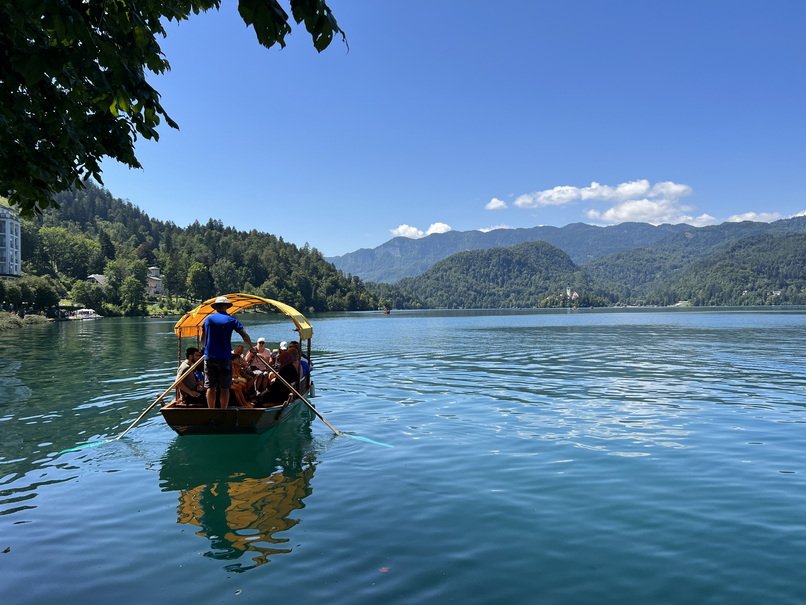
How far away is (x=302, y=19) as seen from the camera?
454cm

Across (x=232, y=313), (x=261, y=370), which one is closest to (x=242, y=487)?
(x=261, y=370)

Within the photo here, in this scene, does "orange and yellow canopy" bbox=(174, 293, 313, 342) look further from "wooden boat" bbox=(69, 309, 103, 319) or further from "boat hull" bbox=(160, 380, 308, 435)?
"wooden boat" bbox=(69, 309, 103, 319)

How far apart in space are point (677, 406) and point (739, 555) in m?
14.3

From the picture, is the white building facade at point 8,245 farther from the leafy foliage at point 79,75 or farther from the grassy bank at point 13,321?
the leafy foliage at point 79,75

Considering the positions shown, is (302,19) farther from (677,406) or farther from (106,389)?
(106,389)

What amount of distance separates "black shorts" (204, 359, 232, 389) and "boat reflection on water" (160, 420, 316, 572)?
1.86 metres

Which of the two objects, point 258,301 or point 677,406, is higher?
point 258,301

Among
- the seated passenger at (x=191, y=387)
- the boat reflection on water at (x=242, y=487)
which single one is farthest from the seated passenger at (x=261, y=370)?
the boat reflection on water at (x=242, y=487)

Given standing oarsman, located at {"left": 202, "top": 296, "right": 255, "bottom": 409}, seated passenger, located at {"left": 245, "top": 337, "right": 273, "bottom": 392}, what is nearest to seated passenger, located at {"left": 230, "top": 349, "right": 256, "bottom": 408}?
seated passenger, located at {"left": 245, "top": 337, "right": 273, "bottom": 392}

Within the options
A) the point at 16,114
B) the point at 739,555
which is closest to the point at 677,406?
the point at 739,555

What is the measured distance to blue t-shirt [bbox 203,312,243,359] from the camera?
15.2 meters

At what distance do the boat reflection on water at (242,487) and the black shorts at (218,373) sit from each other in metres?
1.86

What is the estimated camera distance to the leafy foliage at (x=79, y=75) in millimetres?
4633

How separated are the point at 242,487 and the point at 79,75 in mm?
9106
